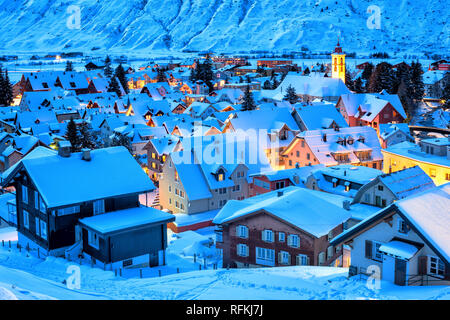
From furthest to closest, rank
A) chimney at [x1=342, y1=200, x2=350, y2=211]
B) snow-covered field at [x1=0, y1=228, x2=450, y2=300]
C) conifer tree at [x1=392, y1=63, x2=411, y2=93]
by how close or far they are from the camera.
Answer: conifer tree at [x1=392, y1=63, x2=411, y2=93], chimney at [x1=342, y1=200, x2=350, y2=211], snow-covered field at [x1=0, y1=228, x2=450, y2=300]

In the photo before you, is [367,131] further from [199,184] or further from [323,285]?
[323,285]

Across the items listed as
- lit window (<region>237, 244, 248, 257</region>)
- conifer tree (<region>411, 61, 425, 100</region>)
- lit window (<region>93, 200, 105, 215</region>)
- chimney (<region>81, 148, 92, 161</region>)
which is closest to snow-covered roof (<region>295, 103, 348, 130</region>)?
lit window (<region>237, 244, 248, 257</region>)

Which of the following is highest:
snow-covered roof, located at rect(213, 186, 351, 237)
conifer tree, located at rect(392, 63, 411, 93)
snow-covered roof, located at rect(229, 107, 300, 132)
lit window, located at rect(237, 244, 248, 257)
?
conifer tree, located at rect(392, 63, 411, 93)

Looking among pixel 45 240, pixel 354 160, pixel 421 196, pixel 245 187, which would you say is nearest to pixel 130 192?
pixel 45 240

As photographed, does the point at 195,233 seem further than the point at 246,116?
No

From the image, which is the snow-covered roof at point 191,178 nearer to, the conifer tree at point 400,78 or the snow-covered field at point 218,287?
the snow-covered field at point 218,287

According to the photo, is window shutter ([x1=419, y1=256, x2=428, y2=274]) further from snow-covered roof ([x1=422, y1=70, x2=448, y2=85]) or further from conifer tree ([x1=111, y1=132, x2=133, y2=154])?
snow-covered roof ([x1=422, y1=70, x2=448, y2=85])

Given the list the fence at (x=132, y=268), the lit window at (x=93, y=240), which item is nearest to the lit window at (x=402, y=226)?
the fence at (x=132, y=268)
